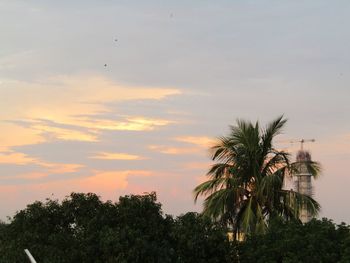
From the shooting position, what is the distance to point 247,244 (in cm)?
1852

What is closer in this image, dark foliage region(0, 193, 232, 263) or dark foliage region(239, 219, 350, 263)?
dark foliage region(239, 219, 350, 263)

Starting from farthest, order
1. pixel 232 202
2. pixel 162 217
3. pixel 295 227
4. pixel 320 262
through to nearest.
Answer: pixel 232 202 → pixel 162 217 → pixel 295 227 → pixel 320 262

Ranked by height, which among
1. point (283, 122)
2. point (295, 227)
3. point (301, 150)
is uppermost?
point (301, 150)

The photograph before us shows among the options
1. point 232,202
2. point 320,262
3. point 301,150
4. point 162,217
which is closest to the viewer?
point 320,262

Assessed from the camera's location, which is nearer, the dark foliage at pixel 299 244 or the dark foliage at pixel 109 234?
the dark foliage at pixel 299 244

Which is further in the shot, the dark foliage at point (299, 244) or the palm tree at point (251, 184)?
the palm tree at point (251, 184)

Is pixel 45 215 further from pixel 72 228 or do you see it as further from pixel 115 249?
pixel 115 249

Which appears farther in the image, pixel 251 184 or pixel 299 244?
pixel 251 184

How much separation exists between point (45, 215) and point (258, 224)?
7.67 metres

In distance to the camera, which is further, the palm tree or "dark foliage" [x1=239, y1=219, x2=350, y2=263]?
the palm tree

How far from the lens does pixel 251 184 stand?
21391mm

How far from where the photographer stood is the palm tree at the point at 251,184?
2056cm

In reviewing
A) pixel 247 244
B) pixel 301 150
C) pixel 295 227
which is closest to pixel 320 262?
pixel 295 227

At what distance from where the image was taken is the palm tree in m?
20.6
